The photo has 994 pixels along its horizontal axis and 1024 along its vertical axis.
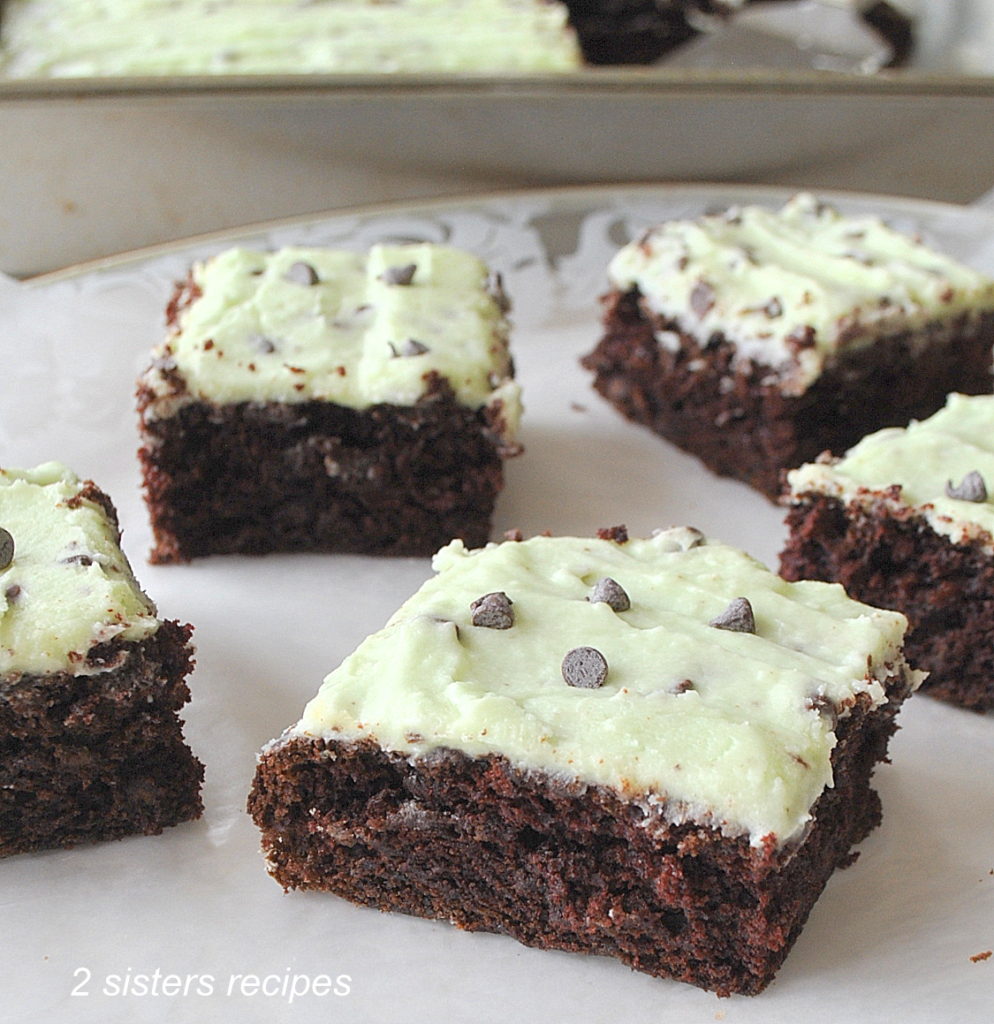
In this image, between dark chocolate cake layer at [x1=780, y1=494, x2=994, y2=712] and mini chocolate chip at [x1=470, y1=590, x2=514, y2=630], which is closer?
mini chocolate chip at [x1=470, y1=590, x2=514, y2=630]

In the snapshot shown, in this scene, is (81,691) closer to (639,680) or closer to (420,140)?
(639,680)

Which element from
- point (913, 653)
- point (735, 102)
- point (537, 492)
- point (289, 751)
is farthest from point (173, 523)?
point (735, 102)

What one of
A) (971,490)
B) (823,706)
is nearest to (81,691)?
(823,706)

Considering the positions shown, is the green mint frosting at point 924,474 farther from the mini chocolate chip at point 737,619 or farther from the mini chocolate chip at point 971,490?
the mini chocolate chip at point 737,619

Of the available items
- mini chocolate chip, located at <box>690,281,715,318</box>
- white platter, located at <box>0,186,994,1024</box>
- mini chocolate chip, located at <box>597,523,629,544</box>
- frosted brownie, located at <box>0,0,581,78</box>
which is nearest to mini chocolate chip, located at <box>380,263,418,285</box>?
white platter, located at <box>0,186,994,1024</box>

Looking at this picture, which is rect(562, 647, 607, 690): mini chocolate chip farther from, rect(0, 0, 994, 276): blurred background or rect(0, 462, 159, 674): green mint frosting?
rect(0, 0, 994, 276): blurred background

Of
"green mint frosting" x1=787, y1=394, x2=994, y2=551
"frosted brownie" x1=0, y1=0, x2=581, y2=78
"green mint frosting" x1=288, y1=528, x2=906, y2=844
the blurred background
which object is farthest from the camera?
"frosted brownie" x1=0, y1=0, x2=581, y2=78

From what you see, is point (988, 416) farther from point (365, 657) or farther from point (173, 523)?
point (173, 523)
